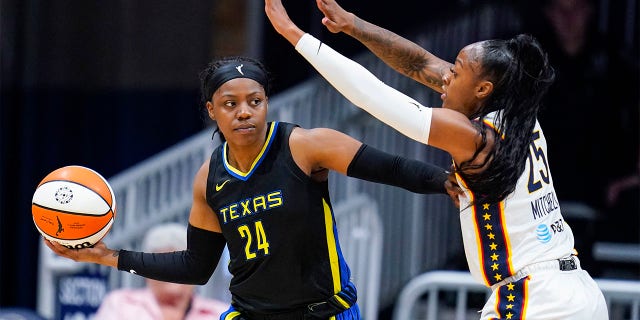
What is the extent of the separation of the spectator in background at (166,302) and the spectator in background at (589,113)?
252 cm

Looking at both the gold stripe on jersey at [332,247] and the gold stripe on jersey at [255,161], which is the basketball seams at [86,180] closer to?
the gold stripe on jersey at [255,161]

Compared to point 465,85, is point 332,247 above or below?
below

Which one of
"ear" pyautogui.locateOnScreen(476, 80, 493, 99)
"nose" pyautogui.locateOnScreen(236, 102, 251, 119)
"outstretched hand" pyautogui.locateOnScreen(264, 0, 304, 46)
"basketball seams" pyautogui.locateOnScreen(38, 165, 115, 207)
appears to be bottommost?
"basketball seams" pyautogui.locateOnScreen(38, 165, 115, 207)

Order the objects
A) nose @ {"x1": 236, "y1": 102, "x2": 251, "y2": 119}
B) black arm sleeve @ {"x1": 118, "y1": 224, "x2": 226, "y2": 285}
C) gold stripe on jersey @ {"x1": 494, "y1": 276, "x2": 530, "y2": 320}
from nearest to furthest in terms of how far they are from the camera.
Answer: gold stripe on jersey @ {"x1": 494, "y1": 276, "x2": 530, "y2": 320} → nose @ {"x1": 236, "y1": 102, "x2": 251, "y2": 119} → black arm sleeve @ {"x1": 118, "y1": 224, "x2": 226, "y2": 285}

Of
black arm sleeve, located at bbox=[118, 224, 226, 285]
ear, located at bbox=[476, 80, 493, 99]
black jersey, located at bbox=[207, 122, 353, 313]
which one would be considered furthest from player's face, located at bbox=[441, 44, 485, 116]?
black arm sleeve, located at bbox=[118, 224, 226, 285]

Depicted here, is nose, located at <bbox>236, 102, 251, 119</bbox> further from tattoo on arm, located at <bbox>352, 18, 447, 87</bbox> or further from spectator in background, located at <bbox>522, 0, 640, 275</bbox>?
spectator in background, located at <bbox>522, 0, 640, 275</bbox>

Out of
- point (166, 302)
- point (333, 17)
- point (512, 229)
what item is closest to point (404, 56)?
point (333, 17)

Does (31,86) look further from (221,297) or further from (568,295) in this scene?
(568,295)

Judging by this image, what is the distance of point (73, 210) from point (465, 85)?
1.56 m

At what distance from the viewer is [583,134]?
7141mm

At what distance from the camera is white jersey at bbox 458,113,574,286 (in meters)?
3.71

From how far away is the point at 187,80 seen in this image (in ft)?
26.9

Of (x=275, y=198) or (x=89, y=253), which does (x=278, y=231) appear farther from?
(x=89, y=253)

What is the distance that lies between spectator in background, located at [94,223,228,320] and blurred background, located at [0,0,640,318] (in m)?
1.87
